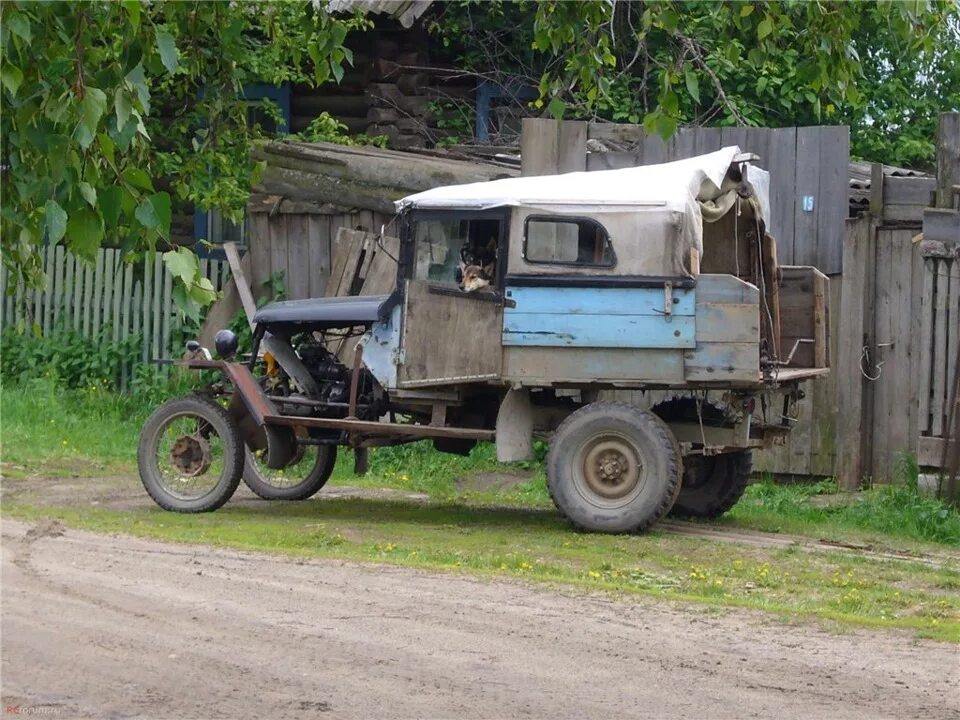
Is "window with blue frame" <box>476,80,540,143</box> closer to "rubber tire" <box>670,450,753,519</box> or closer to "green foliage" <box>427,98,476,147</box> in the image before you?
"green foliage" <box>427,98,476,147</box>

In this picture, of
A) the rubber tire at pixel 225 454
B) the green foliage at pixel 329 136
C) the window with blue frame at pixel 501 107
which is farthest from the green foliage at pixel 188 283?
the window with blue frame at pixel 501 107

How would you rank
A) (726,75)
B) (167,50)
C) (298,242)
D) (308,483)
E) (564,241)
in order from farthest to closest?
(726,75) < (298,242) < (308,483) < (564,241) < (167,50)

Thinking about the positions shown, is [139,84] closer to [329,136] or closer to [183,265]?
[183,265]

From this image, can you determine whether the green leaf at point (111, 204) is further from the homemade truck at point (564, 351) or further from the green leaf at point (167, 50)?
the homemade truck at point (564, 351)

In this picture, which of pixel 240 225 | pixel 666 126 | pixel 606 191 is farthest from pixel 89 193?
pixel 240 225

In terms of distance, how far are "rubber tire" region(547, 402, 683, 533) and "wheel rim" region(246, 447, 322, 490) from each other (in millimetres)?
2395

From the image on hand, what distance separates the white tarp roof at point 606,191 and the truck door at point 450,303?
12cm

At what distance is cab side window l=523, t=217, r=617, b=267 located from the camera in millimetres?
10391

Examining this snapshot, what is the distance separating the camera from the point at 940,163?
11.8 m

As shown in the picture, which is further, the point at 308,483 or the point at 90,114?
the point at 308,483

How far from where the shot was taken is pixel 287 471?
1208 centimetres

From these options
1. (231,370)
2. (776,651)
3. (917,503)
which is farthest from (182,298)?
(917,503)

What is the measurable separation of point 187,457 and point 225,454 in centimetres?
33

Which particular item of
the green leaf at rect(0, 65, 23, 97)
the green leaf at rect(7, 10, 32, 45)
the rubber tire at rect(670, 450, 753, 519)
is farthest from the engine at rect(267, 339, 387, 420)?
the green leaf at rect(7, 10, 32, 45)
